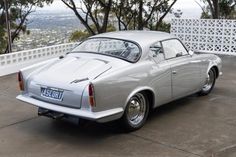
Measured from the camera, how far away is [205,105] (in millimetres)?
6516

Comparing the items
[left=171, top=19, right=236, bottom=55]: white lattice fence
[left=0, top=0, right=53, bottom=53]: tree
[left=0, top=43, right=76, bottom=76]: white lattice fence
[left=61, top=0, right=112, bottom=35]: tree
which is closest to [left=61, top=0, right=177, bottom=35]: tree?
[left=61, top=0, right=112, bottom=35]: tree

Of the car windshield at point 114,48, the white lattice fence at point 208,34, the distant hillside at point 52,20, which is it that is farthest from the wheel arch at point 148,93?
the distant hillside at point 52,20

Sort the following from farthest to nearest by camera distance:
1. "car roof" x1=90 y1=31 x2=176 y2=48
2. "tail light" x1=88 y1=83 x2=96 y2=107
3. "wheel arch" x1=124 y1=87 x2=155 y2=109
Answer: "car roof" x1=90 y1=31 x2=176 y2=48, "wheel arch" x1=124 y1=87 x2=155 y2=109, "tail light" x1=88 y1=83 x2=96 y2=107

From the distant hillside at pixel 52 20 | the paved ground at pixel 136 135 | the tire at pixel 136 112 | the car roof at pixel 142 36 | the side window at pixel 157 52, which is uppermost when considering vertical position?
the distant hillside at pixel 52 20

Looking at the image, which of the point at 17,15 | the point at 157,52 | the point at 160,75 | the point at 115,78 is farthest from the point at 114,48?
the point at 17,15

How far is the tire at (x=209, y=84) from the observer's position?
710 cm

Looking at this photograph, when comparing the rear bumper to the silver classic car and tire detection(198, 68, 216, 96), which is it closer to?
the silver classic car

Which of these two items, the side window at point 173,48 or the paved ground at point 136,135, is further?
the side window at point 173,48

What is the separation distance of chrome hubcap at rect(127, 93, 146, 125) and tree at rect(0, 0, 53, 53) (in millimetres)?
11032

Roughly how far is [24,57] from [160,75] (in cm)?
526

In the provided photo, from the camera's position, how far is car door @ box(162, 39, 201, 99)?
19.4ft

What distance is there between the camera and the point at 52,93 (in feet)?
16.2

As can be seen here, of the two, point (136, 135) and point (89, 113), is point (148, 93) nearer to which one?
point (136, 135)

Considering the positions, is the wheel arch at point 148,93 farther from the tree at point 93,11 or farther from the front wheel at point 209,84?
the tree at point 93,11
